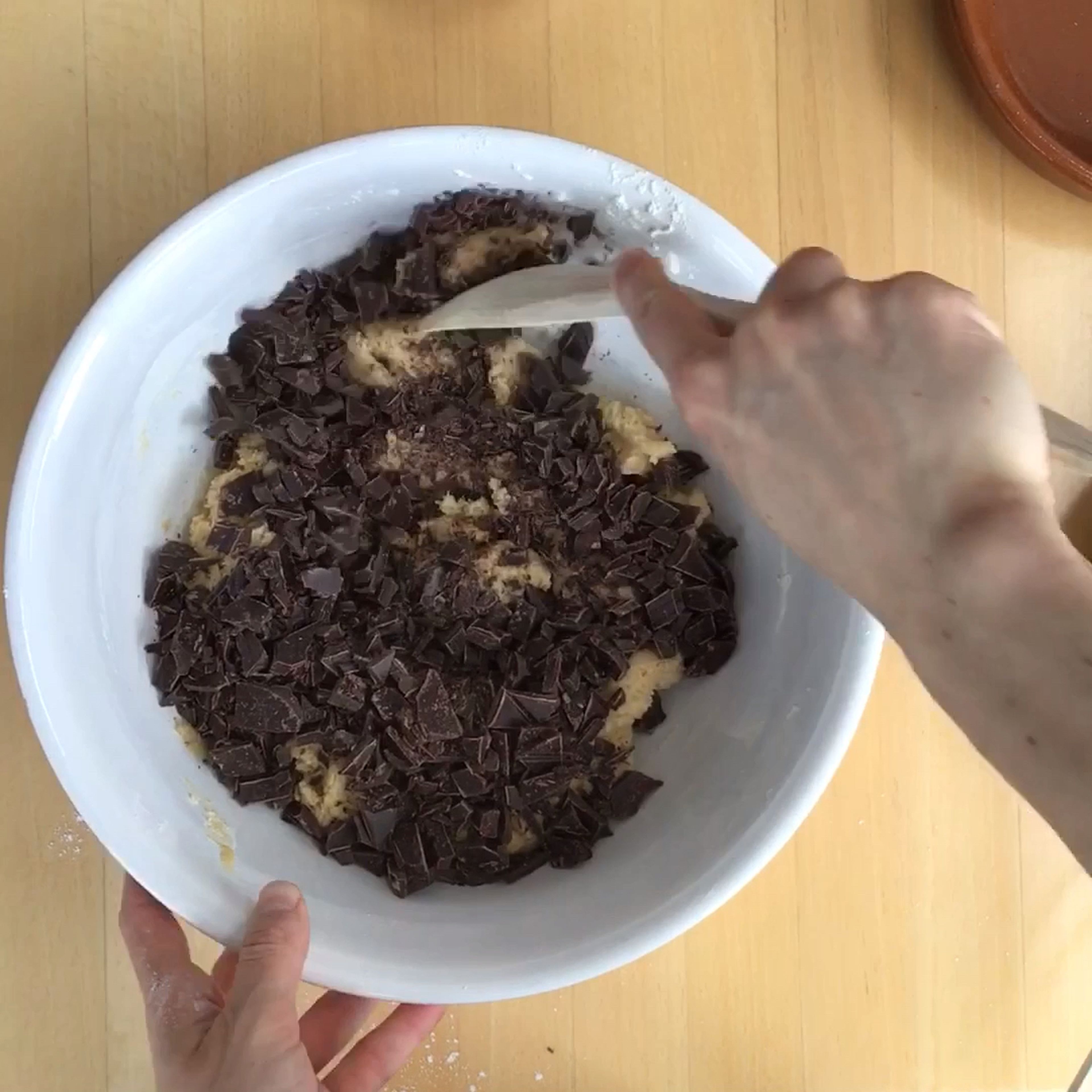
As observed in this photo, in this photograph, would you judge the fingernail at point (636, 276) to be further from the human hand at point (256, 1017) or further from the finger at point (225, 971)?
the finger at point (225, 971)

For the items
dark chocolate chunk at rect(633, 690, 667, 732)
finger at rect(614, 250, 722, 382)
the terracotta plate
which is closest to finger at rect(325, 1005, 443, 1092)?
dark chocolate chunk at rect(633, 690, 667, 732)

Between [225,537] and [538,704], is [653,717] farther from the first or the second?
[225,537]

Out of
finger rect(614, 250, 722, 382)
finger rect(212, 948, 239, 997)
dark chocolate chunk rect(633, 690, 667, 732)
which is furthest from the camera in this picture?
dark chocolate chunk rect(633, 690, 667, 732)

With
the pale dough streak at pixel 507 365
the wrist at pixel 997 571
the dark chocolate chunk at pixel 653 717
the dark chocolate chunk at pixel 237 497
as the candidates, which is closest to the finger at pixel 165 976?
the dark chocolate chunk at pixel 237 497

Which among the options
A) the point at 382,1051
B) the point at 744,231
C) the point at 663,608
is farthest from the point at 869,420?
the point at 382,1051

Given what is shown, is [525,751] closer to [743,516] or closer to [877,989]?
[743,516]

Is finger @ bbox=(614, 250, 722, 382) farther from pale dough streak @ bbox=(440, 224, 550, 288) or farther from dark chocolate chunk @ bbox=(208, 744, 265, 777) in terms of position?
dark chocolate chunk @ bbox=(208, 744, 265, 777)

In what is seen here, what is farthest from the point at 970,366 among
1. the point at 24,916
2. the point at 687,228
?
the point at 24,916
